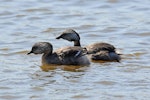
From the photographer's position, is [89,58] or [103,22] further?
[103,22]

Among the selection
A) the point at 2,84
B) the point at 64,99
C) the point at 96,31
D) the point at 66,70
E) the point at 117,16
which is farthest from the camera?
the point at 117,16

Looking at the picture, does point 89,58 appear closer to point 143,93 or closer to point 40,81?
point 40,81

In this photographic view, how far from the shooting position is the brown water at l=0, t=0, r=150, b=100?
10.2m

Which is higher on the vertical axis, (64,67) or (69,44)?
(69,44)

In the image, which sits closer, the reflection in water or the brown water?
the brown water

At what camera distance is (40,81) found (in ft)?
35.6

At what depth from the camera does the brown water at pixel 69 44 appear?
33.4 feet

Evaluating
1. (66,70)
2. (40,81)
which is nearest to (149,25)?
(66,70)

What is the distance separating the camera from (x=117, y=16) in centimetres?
1575

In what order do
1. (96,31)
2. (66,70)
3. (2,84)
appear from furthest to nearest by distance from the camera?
(96,31) < (66,70) < (2,84)

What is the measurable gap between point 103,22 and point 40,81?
471cm

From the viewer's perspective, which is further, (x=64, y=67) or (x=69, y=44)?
(x=69, y=44)

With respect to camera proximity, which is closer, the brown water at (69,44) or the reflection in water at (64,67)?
the brown water at (69,44)

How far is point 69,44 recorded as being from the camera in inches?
540
